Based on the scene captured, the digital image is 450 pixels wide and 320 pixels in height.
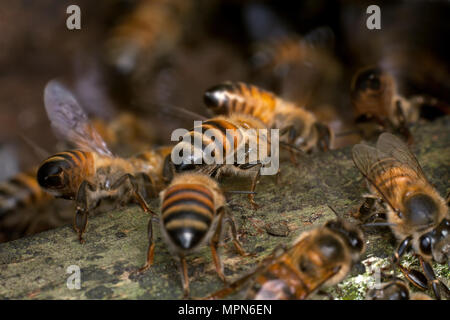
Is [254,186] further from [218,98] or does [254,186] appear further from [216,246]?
[218,98]

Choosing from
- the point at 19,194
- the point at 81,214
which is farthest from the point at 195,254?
the point at 19,194

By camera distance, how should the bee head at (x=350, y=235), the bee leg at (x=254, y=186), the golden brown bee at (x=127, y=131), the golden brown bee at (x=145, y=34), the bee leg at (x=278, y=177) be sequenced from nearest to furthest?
the bee head at (x=350, y=235) → the bee leg at (x=254, y=186) → the bee leg at (x=278, y=177) → the golden brown bee at (x=127, y=131) → the golden brown bee at (x=145, y=34)

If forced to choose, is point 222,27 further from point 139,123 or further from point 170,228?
point 170,228

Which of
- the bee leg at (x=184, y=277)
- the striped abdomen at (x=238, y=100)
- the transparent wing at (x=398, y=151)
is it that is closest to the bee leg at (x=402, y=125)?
the transparent wing at (x=398, y=151)

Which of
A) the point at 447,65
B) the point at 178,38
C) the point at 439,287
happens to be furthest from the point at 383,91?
the point at 178,38

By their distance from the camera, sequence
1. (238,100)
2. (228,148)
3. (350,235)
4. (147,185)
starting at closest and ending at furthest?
(350,235), (228,148), (147,185), (238,100)

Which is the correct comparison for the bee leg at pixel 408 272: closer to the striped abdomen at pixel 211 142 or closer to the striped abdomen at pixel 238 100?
the striped abdomen at pixel 211 142

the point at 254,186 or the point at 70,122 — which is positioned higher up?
the point at 70,122
